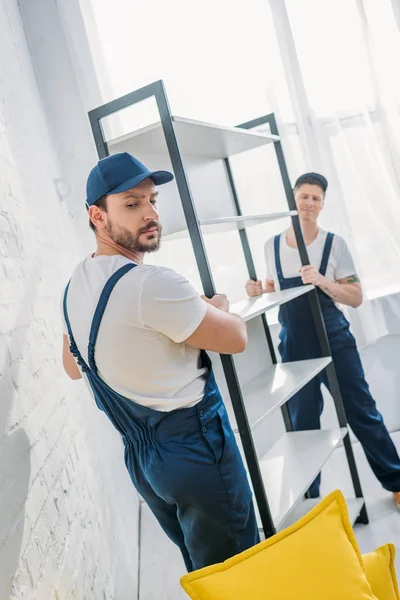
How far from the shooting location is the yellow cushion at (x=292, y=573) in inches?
46.9

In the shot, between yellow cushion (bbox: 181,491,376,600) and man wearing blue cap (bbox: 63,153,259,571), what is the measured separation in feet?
1.74

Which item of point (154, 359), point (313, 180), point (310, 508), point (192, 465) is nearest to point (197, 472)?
point (192, 465)

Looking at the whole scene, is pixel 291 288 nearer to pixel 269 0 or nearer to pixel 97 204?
pixel 97 204

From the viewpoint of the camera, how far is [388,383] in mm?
3938

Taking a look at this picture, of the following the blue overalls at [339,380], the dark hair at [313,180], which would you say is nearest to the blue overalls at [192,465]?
the blue overalls at [339,380]

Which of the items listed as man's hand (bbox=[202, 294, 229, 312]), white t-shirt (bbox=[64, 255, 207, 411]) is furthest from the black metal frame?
white t-shirt (bbox=[64, 255, 207, 411])

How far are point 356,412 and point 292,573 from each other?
5.94 ft

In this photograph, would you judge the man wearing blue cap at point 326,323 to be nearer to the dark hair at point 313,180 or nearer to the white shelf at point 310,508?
the dark hair at point 313,180

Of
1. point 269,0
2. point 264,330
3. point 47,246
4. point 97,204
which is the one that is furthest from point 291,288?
point 269,0

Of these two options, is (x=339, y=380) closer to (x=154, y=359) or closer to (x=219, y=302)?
(x=219, y=302)

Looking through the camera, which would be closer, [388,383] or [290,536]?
[290,536]

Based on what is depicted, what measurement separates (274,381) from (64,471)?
42.9 inches

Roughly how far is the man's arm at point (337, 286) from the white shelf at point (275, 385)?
30cm

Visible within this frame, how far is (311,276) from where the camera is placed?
2.83 meters
